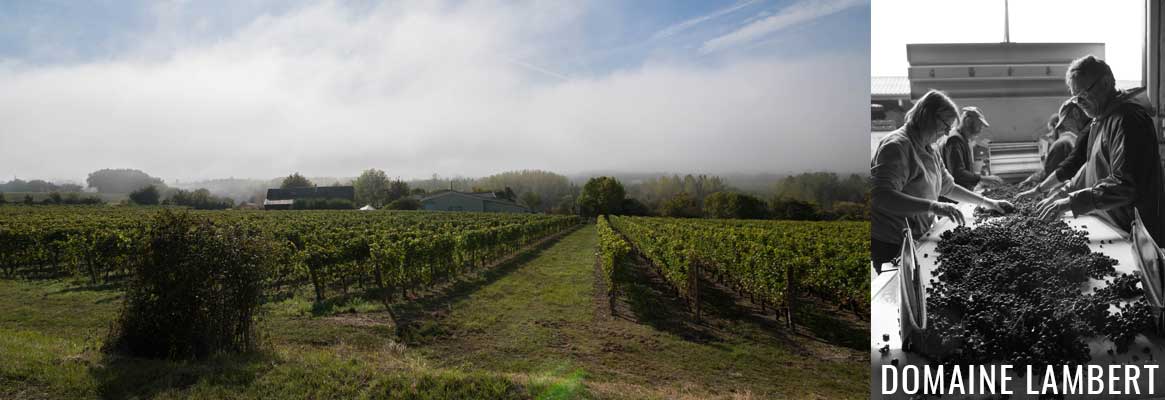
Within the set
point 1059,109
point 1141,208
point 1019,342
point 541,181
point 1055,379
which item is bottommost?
point 1055,379

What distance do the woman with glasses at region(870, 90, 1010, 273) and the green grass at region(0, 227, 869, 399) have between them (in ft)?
3.39

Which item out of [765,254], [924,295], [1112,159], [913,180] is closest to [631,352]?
[765,254]

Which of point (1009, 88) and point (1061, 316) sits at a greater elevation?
point (1009, 88)

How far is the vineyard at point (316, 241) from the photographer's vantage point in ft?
13.0

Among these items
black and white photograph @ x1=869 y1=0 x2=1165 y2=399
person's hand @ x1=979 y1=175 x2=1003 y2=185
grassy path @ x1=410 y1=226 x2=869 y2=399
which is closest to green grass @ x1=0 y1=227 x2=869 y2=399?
grassy path @ x1=410 y1=226 x2=869 y2=399

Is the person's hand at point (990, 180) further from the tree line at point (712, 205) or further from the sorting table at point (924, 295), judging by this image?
the tree line at point (712, 205)

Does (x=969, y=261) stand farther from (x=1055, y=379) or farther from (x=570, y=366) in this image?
(x=570, y=366)

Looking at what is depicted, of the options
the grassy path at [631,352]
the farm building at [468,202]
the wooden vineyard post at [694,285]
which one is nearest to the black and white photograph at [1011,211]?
the grassy path at [631,352]

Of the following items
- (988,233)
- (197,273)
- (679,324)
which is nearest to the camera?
(197,273)

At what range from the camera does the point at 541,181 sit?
4.47 m

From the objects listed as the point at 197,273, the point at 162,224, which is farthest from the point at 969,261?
the point at 162,224

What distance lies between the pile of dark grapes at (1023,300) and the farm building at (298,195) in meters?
4.43

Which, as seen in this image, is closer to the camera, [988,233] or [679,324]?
[988,233]

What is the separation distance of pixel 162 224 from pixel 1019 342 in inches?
232
